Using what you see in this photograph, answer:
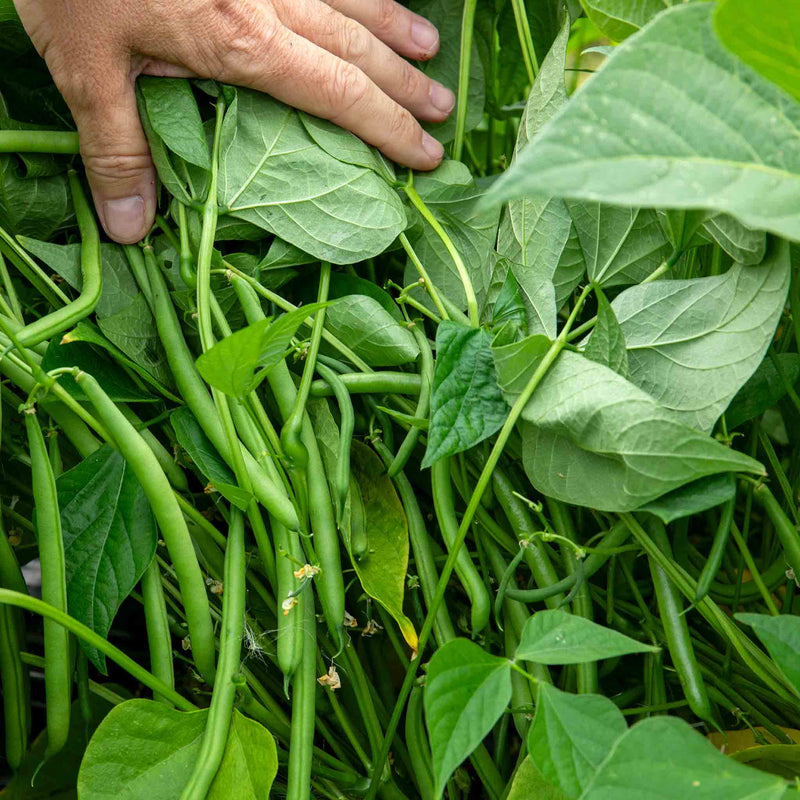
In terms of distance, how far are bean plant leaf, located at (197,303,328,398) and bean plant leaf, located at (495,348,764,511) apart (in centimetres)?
13

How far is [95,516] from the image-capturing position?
1.61 feet

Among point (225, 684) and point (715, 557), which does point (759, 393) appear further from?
point (225, 684)

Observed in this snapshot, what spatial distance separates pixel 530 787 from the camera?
0.42 meters

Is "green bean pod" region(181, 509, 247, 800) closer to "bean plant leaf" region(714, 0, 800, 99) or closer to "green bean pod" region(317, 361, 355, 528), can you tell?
"green bean pod" region(317, 361, 355, 528)

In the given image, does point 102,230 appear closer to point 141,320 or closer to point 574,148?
point 141,320

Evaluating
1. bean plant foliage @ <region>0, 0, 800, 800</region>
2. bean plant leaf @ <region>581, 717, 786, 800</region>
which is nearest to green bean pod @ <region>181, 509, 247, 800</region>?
bean plant foliage @ <region>0, 0, 800, 800</region>

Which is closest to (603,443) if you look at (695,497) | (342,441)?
(695,497)

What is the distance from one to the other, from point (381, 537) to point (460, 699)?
0.50ft

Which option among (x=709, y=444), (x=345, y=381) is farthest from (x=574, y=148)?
(x=345, y=381)

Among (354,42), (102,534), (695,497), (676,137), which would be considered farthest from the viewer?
(354,42)

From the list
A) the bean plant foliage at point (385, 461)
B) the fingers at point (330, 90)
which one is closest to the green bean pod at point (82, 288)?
the bean plant foliage at point (385, 461)

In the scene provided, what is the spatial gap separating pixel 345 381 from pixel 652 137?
27cm

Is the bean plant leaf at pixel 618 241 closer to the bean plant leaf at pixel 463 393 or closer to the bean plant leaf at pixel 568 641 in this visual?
the bean plant leaf at pixel 463 393

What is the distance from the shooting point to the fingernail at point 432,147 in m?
0.61
